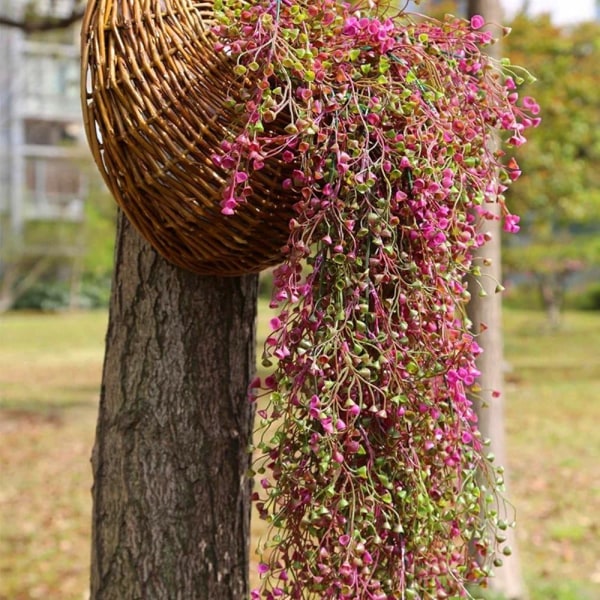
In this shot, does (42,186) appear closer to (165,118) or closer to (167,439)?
(167,439)

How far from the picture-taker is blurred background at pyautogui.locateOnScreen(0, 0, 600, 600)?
4887 millimetres

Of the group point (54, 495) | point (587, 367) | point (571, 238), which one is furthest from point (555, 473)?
point (571, 238)

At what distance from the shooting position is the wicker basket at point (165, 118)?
1.66 metres

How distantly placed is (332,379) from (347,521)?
26 centimetres

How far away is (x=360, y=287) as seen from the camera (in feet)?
5.22

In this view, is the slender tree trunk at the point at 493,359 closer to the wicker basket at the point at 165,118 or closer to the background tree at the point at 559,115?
the wicker basket at the point at 165,118

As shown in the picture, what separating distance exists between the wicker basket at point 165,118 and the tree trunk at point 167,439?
311 mm

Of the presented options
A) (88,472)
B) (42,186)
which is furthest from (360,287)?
(42,186)

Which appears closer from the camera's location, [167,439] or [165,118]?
[165,118]

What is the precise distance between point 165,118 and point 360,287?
493 mm

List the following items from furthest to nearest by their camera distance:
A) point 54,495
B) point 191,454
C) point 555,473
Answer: point 555,473, point 54,495, point 191,454

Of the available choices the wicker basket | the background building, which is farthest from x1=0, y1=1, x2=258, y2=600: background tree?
the background building

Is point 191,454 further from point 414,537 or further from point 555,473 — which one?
point 555,473

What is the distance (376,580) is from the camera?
1621 mm
